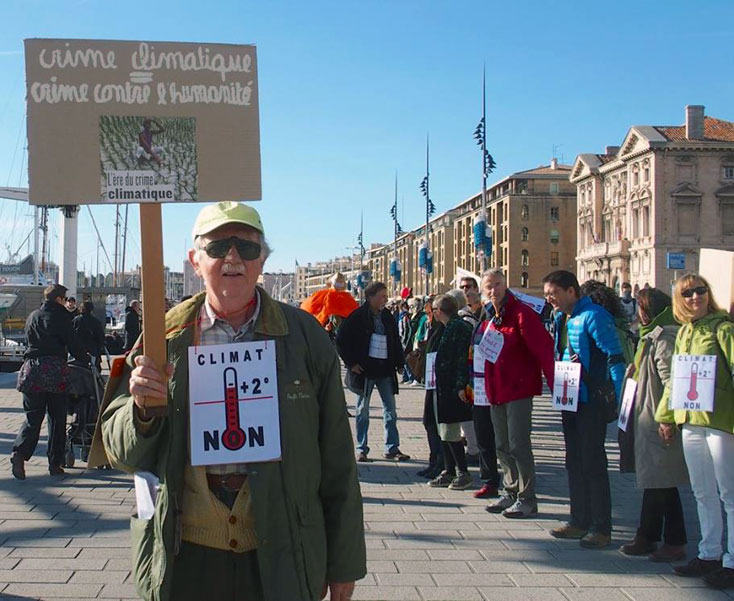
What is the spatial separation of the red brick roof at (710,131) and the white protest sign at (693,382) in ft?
269

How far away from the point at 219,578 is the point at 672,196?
83.0 metres

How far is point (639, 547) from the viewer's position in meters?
5.81

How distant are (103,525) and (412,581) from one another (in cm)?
272

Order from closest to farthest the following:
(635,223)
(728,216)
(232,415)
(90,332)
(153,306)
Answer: (153,306), (232,415), (90,332), (728,216), (635,223)

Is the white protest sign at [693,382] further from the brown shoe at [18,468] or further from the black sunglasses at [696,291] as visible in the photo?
the brown shoe at [18,468]

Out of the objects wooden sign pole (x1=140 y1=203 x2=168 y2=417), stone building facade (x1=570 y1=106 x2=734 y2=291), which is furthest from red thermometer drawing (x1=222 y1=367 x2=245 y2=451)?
stone building facade (x1=570 y1=106 x2=734 y2=291)

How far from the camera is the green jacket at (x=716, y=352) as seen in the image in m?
5.10

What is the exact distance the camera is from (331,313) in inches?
508

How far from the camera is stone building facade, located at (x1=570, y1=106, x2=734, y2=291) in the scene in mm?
78688

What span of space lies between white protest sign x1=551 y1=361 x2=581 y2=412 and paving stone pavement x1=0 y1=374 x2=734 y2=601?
1042mm

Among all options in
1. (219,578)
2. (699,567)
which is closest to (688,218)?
(699,567)

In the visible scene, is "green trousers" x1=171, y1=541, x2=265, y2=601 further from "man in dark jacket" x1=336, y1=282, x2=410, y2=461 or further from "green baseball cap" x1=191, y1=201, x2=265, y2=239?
"man in dark jacket" x1=336, y1=282, x2=410, y2=461

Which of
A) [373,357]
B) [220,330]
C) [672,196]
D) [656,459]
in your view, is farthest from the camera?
[672,196]

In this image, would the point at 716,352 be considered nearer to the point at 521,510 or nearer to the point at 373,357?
the point at 521,510
